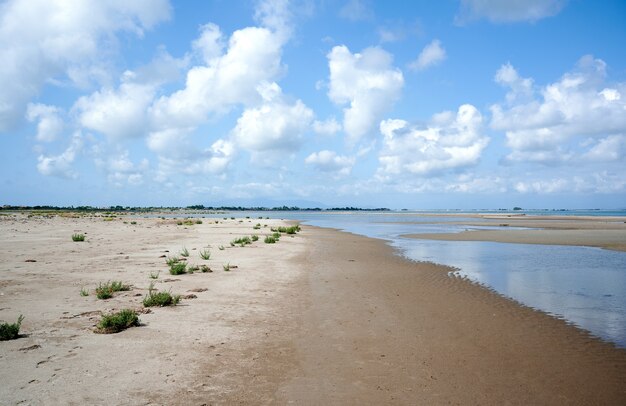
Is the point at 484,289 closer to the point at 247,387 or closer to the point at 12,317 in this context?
the point at 247,387

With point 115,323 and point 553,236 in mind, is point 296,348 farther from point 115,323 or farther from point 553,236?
point 553,236

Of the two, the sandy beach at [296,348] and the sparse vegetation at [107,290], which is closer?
the sandy beach at [296,348]

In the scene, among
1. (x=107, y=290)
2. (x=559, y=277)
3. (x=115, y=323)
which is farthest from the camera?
(x=559, y=277)

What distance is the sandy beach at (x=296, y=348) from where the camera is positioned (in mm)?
5586

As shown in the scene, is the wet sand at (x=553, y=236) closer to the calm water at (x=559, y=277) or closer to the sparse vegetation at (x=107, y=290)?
the calm water at (x=559, y=277)

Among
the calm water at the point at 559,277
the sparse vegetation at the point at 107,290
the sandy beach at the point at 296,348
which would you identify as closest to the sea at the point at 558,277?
the calm water at the point at 559,277

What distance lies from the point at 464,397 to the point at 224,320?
5.54 metres

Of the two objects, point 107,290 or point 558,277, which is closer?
point 107,290

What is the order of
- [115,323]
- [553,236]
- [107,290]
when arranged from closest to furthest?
[115,323], [107,290], [553,236]

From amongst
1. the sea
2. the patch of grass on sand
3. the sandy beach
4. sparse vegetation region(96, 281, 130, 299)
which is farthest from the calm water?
sparse vegetation region(96, 281, 130, 299)

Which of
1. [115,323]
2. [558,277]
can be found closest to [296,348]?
[115,323]

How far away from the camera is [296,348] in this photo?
7.46 meters

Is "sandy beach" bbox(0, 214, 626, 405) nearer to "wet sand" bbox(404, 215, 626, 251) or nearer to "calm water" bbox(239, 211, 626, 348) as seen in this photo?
"calm water" bbox(239, 211, 626, 348)

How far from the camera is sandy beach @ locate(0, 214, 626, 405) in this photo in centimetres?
559
